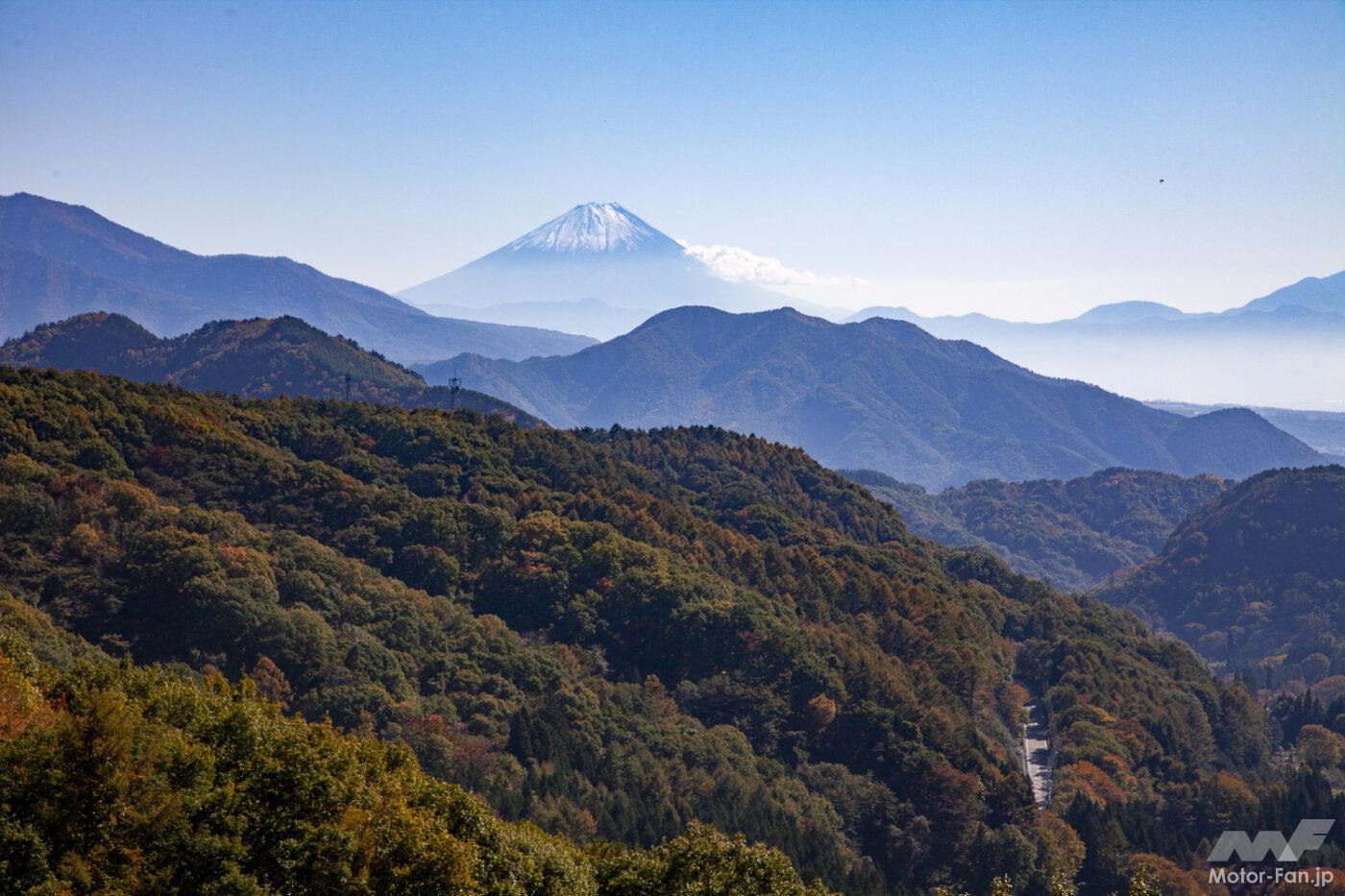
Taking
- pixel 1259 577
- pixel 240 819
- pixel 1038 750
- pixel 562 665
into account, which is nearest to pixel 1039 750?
pixel 1038 750

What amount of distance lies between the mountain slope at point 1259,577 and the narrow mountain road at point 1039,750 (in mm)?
79465

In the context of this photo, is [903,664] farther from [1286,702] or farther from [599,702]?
[1286,702]

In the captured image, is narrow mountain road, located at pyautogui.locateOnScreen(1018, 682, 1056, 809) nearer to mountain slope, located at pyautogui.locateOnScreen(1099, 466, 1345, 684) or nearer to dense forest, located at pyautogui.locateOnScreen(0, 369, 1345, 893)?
dense forest, located at pyautogui.locateOnScreen(0, 369, 1345, 893)

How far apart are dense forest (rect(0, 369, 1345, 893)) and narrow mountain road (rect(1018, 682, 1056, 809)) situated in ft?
4.86

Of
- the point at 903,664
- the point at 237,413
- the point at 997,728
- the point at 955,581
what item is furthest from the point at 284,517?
the point at 955,581

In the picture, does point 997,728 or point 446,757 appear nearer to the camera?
point 446,757

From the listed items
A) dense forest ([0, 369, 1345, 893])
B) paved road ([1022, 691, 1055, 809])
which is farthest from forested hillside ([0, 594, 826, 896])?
paved road ([1022, 691, 1055, 809])

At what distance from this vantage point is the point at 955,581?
102250 mm

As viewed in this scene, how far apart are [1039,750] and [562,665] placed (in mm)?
36357

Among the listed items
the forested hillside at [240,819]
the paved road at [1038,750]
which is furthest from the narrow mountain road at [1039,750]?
the forested hillside at [240,819]

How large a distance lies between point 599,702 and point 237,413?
38.8 m

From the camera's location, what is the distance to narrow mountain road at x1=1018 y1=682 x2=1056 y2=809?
70500 millimetres

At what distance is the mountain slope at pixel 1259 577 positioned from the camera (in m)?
160

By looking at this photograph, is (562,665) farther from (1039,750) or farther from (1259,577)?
(1259,577)
